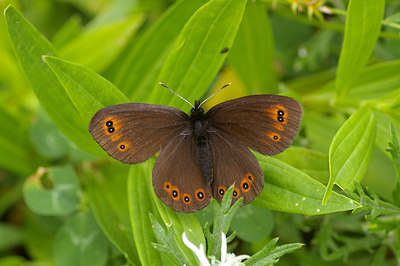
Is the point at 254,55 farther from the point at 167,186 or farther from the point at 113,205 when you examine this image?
the point at 167,186

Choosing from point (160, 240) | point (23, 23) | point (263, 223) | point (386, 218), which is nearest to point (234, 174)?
point (160, 240)

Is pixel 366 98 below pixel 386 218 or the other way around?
the other way around

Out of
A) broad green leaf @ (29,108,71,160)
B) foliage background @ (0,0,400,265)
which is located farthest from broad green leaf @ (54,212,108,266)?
broad green leaf @ (29,108,71,160)

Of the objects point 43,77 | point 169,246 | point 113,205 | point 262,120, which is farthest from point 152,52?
point 169,246

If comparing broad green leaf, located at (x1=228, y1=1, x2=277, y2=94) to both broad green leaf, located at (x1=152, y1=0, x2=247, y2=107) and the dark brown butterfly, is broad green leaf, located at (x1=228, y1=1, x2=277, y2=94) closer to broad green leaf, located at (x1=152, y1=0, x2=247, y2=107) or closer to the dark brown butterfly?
broad green leaf, located at (x1=152, y1=0, x2=247, y2=107)

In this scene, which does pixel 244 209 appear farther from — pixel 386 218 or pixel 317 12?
pixel 317 12

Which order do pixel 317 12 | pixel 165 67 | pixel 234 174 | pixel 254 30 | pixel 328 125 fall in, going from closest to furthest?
pixel 234 174 < pixel 165 67 < pixel 317 12 < pixel 328 125 < pixel 254 30

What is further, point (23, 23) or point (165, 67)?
point (165, 67)
